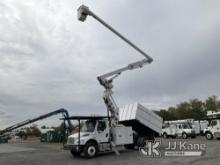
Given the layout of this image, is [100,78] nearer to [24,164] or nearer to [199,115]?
[24,164]

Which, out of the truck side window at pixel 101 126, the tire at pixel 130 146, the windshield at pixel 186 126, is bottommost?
the tire at pixel 130 146

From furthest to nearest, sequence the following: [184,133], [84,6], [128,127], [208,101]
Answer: [208,101] < [184,133] < [128,127] < [84,6]

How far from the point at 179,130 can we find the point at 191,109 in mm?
39221

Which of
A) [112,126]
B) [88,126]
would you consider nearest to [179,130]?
[112,126]

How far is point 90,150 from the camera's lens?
19.7 metres

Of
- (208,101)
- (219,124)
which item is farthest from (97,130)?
(208,101)

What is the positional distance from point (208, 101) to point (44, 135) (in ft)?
159

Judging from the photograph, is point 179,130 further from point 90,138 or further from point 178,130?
point 90,138

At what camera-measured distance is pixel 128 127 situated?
72.7 ft

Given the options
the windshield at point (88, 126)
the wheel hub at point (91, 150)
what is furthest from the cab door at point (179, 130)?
the wheel hub at point (91, 150)

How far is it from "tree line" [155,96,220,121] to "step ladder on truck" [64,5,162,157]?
55444mm

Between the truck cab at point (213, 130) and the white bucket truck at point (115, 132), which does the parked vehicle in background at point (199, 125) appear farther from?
the white bucket truck at point (115, 132)

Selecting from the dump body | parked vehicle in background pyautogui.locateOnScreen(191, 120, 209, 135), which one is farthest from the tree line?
the dump body

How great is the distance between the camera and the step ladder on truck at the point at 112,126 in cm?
1967
